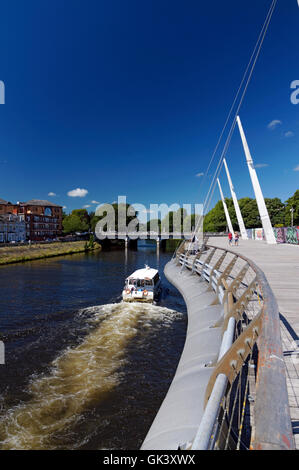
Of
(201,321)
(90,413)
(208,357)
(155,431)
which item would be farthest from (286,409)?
(90,413)

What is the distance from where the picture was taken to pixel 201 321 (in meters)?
7.18

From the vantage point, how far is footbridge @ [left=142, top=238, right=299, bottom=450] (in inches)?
57.1

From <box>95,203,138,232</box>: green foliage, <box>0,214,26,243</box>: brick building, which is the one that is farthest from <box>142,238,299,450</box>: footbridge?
<box>95,203,138,232</box>: green foliage

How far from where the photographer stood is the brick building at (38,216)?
3846 inches

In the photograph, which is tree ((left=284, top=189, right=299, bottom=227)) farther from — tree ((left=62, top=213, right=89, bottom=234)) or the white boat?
tree ((left=62, top=213, right=89, bottom=234))

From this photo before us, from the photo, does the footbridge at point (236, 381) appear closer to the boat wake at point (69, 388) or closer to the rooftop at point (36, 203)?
the boat wake at point (69, 388)

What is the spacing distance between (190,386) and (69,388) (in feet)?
26.8

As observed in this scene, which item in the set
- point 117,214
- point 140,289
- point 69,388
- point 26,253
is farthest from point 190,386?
point 117,214

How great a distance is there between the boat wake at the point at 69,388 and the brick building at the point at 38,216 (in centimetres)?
8882

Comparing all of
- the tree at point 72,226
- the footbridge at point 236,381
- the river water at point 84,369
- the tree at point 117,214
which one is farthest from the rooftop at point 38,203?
the footbridge at point 236,381

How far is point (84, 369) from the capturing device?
12.1 meters
